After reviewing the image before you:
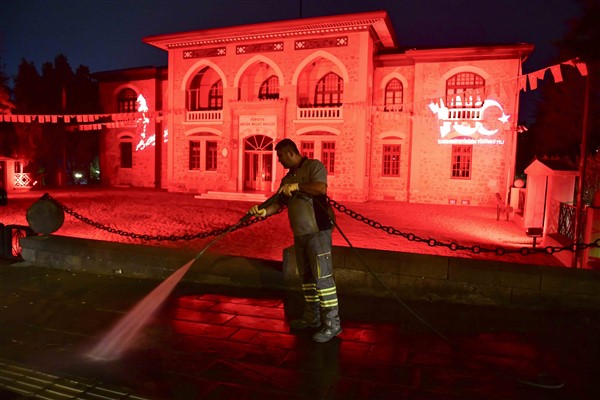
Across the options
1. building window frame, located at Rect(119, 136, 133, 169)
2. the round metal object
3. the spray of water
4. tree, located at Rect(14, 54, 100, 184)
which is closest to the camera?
the spray of water

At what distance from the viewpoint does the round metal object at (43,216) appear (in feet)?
24.0

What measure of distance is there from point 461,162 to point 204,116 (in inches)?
560

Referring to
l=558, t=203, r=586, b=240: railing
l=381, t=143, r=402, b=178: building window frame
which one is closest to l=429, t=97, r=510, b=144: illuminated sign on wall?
l=381, t=143, r=402, b=178: building window frame

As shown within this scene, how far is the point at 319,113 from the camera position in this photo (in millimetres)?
23078

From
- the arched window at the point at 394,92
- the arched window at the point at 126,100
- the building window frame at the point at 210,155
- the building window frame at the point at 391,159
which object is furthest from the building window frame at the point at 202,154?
the arched window at the point at 394,92

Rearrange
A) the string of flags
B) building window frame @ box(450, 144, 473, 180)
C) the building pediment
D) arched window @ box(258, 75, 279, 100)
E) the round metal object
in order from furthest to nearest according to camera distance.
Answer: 1. arched window @ box(258, 75, 279, 100)
2. building window frame @ box(450, 144, 473, 180)
3. the building pediment
4. the string of flags
5. the round metal object

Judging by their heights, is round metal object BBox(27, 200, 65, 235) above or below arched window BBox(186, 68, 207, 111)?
below

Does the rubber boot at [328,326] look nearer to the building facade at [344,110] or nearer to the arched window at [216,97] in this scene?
the building facade at [344,110]

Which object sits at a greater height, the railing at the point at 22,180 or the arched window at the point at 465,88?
the arched window at the point at 465,88

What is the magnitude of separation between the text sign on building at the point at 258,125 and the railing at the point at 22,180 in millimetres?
13246

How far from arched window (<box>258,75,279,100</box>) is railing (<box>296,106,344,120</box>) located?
2.70 metres

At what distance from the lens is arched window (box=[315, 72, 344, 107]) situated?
24.2 meters

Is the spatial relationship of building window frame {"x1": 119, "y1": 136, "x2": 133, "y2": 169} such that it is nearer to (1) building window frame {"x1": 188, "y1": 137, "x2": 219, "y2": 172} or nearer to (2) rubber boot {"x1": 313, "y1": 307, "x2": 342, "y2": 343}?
(1) building window frame {"x1": 188, "y1": 137, "x2": 219, "y2": 172}

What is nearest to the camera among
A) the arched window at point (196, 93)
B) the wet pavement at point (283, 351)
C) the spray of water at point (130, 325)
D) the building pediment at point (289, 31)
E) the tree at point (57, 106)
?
the wet pavement at point (283, 351)
